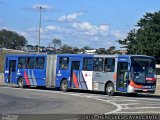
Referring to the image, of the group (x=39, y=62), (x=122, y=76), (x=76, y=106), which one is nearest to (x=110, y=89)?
(x=122, y=76)

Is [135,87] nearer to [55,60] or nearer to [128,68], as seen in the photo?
[128,68]

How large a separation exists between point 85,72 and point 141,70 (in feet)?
15.5

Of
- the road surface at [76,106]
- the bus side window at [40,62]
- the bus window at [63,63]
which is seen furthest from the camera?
the bus side window at [40,62]

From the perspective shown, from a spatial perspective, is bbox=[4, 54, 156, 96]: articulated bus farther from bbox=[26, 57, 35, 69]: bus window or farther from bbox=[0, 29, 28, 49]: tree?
bbox=[0, 29, 28, 49]: tree

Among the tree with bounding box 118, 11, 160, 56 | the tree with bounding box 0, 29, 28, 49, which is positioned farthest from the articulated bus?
the tree with bounding box 0, 29, 28, 49

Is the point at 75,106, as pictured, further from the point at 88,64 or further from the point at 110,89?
the point at 88,64

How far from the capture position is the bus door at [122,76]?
98.1 feet

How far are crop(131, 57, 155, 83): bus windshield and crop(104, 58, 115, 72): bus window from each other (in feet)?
5.31

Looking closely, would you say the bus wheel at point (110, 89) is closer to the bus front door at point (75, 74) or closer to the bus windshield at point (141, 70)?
the bus windshield at point (141, 70)

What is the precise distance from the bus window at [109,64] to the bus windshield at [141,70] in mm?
1618

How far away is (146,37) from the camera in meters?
77.4

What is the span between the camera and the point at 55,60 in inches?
→ 1441

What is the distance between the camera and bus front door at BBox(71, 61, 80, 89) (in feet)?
111

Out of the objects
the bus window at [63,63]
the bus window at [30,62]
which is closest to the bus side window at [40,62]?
the bus window at [30,62]
